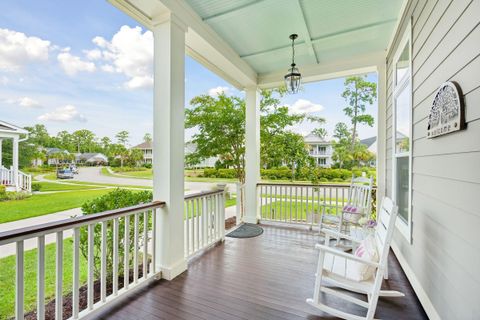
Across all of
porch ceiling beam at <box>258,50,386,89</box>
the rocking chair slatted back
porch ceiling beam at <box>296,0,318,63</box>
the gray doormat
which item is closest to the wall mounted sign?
porch ceiling beam at <box>296,0,318,63</box>

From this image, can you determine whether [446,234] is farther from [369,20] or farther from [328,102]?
[328,102]

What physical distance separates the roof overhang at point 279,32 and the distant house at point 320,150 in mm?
1236

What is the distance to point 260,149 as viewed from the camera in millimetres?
5449

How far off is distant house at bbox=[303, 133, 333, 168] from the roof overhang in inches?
48.7

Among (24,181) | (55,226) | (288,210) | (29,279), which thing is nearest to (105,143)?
(24,181)

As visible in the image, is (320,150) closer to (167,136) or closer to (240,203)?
(240,203)

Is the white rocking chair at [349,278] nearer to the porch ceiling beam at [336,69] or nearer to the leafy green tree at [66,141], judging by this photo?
the leafy green tree at [66,141]

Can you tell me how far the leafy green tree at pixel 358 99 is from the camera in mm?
4582

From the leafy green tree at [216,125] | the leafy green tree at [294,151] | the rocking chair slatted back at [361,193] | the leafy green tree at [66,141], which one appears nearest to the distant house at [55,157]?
the leafy green tree at [66,141]

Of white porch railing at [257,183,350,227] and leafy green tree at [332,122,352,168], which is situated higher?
leafy green tree at [332,122,352,168]

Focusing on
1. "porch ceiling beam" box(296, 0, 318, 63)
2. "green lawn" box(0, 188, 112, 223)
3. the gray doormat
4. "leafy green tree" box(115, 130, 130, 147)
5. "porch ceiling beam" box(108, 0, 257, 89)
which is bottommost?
the gray doormat

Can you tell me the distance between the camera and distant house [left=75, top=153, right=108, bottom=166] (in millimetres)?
2021

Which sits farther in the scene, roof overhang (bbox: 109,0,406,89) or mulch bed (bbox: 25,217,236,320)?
roof overhang (bbox: 109,0,406,89)

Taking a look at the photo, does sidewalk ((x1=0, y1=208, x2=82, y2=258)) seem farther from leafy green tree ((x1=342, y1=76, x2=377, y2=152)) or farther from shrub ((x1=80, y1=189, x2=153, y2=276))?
leafy green tree ((x1=342, y1=76, x2=377, y2=152))
